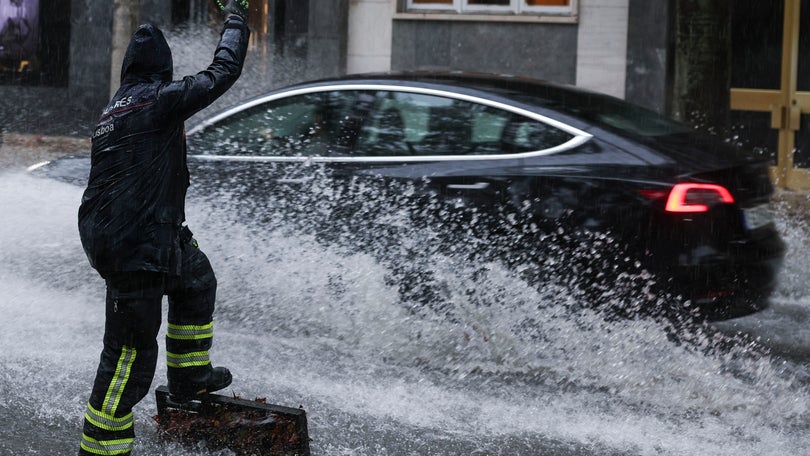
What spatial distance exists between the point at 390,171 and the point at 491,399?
1580mm

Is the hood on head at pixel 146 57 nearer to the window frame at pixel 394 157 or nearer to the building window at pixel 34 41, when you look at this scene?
the window frame at pixel 394 157

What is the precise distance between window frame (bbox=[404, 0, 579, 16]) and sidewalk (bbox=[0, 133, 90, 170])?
4900mm

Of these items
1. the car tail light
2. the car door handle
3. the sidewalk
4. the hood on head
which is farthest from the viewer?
the sidewalk

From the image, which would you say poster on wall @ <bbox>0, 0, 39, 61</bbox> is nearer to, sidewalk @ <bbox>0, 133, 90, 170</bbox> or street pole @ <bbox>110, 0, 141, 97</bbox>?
sidewalk @ <bbox>0, 133, 90, 170</bbox>

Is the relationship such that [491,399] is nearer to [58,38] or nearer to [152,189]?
[152,189]

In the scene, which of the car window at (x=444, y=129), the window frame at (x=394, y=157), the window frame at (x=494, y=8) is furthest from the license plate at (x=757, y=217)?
the window frame at (x=494, y=8)

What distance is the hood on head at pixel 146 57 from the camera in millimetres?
4305

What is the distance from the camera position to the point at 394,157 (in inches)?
257

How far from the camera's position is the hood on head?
4305 mm

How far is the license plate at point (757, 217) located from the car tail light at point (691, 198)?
26cm

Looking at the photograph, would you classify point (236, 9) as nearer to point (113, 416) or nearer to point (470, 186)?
point (113, 416)

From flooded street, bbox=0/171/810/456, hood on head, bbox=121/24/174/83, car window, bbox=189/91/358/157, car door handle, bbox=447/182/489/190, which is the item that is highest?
hood on head, bbox=121/24/174/83

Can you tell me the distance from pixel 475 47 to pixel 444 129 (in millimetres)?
8565

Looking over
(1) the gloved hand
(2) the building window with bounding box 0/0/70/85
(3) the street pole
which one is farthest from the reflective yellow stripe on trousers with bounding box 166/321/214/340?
(2) the building window with bounding box 0/0/70/85
